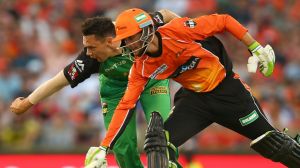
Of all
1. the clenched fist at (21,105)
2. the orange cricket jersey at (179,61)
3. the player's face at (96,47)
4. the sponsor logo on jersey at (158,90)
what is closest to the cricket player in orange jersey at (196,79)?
the orange cricket jersey at (179,61)

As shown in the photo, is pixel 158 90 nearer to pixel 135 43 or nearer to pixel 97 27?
pixel 97 27

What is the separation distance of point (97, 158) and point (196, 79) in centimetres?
107

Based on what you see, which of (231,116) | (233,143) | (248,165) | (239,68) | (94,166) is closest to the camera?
(94,166)

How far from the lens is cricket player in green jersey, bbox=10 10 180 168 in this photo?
760 centimetres

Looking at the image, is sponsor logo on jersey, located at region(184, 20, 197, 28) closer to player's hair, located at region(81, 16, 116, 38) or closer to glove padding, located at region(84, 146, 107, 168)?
player's hair, located at region(81, 16, 116, 38)

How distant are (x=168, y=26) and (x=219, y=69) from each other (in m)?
0.56

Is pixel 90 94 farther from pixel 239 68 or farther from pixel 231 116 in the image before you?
pixel 231 116

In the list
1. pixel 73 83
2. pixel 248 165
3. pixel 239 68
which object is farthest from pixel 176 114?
pixel 239 68

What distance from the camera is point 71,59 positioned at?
504 inches

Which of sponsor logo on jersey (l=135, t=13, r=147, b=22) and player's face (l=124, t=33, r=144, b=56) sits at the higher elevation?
sponsor logo on jersey (l=135, t=13, r=147, b=22)

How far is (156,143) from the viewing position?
6992 mm

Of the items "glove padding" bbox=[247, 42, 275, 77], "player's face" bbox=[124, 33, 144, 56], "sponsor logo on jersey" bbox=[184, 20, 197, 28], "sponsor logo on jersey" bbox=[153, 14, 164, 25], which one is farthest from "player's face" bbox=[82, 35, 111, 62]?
"glove padding" bbox=[247, 42, 275, 77]

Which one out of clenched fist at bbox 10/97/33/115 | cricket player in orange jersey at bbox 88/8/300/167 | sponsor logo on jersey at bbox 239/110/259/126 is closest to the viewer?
cricket player in orange jersey at bbox 88/8/300/167

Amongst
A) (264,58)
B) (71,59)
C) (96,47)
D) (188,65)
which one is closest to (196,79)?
(188,65)
